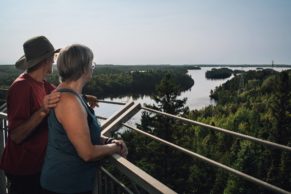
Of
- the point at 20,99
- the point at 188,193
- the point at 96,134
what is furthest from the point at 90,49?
the point at 188,193

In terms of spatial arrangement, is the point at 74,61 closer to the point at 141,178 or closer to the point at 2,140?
the point at 141,178

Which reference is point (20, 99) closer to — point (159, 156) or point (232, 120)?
point (159, 156)

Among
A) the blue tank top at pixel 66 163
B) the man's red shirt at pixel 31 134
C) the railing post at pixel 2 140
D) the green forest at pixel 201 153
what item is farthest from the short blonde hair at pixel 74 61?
the green forest at pixel 201 153

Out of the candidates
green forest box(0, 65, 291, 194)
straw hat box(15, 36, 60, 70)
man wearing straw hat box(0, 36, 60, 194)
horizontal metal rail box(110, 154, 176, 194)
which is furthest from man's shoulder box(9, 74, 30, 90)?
green forest box(0, 65, 291, 194)

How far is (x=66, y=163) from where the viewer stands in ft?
5.94

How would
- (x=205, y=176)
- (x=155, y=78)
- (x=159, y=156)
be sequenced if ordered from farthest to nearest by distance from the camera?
1. (x=155, y=78)
2. (x=205, y=176)
3. (x=159, y=156)

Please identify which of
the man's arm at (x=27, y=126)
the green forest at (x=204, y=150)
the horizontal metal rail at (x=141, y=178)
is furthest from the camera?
the green forest at (x=204, y=150)

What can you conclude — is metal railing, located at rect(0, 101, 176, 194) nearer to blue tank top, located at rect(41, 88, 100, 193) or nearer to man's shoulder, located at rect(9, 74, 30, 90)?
blue tank top, located at rect(41, 88, 100, 193)

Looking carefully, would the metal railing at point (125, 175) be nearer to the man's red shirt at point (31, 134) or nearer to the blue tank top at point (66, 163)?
the blue tank top at point (66, 163)

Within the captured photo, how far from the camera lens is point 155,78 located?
135875mm

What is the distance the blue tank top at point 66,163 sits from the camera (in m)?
1.79

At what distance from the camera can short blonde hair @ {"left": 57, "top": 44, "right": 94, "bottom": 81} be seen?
1.79 m

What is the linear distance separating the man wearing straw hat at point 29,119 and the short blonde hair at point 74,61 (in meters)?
0.43

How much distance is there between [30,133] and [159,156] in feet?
111
